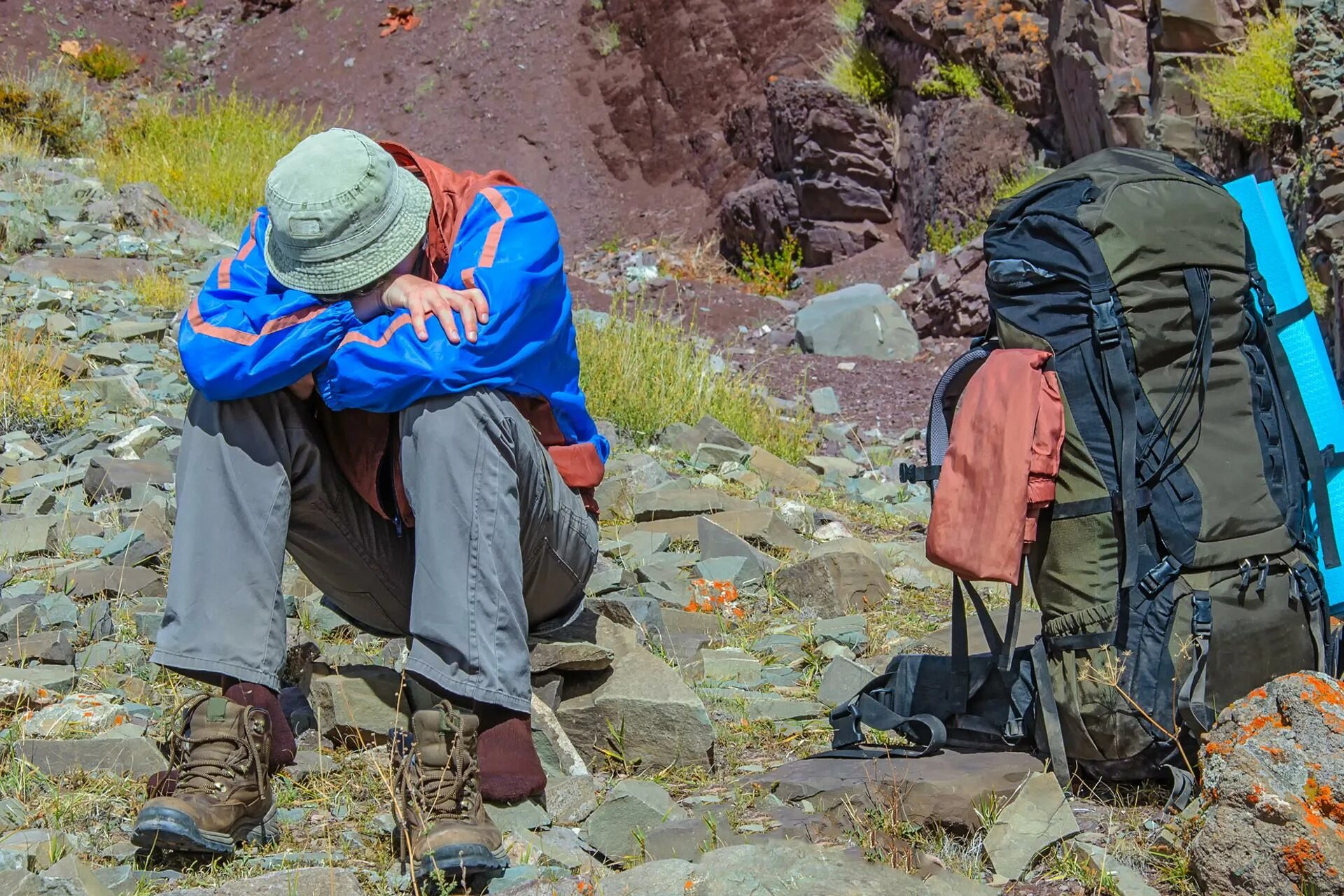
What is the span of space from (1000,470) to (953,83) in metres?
10.2

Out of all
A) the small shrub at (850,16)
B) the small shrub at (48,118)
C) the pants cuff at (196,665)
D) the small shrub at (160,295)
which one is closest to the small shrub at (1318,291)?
the pants cuff at (196,665)

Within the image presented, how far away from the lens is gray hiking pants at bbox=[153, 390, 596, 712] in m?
2.11

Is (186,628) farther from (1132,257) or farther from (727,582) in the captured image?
(727,582)

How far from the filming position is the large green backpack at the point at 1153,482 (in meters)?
2.41

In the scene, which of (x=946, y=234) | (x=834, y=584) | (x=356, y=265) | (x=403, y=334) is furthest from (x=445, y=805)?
(x=946, y=234)

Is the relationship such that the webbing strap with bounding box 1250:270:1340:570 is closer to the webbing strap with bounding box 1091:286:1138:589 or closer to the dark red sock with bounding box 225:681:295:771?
the webbing strap with bounding box 1091:286:1138:589

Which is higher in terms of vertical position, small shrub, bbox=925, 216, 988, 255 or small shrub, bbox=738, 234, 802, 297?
small shrub, bbox=925, 216, 988, 255

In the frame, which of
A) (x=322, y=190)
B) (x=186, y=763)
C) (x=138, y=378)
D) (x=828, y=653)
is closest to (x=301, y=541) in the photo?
(x=186, y=763)

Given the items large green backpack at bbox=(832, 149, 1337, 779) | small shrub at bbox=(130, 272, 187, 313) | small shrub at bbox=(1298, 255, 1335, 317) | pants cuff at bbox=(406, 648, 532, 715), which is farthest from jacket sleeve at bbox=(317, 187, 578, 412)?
small shrub at bbox=(130, 272, 187, 313)

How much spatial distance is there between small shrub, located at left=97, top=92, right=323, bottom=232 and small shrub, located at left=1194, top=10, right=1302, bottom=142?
7.07 metres

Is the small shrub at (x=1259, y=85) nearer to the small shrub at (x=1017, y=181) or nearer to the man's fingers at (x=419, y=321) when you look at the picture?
the small shrub at (x=1017, y=181)

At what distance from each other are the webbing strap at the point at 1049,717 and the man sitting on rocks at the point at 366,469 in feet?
3.27

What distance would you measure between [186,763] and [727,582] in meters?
2.19

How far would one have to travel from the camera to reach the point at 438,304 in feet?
7.34
